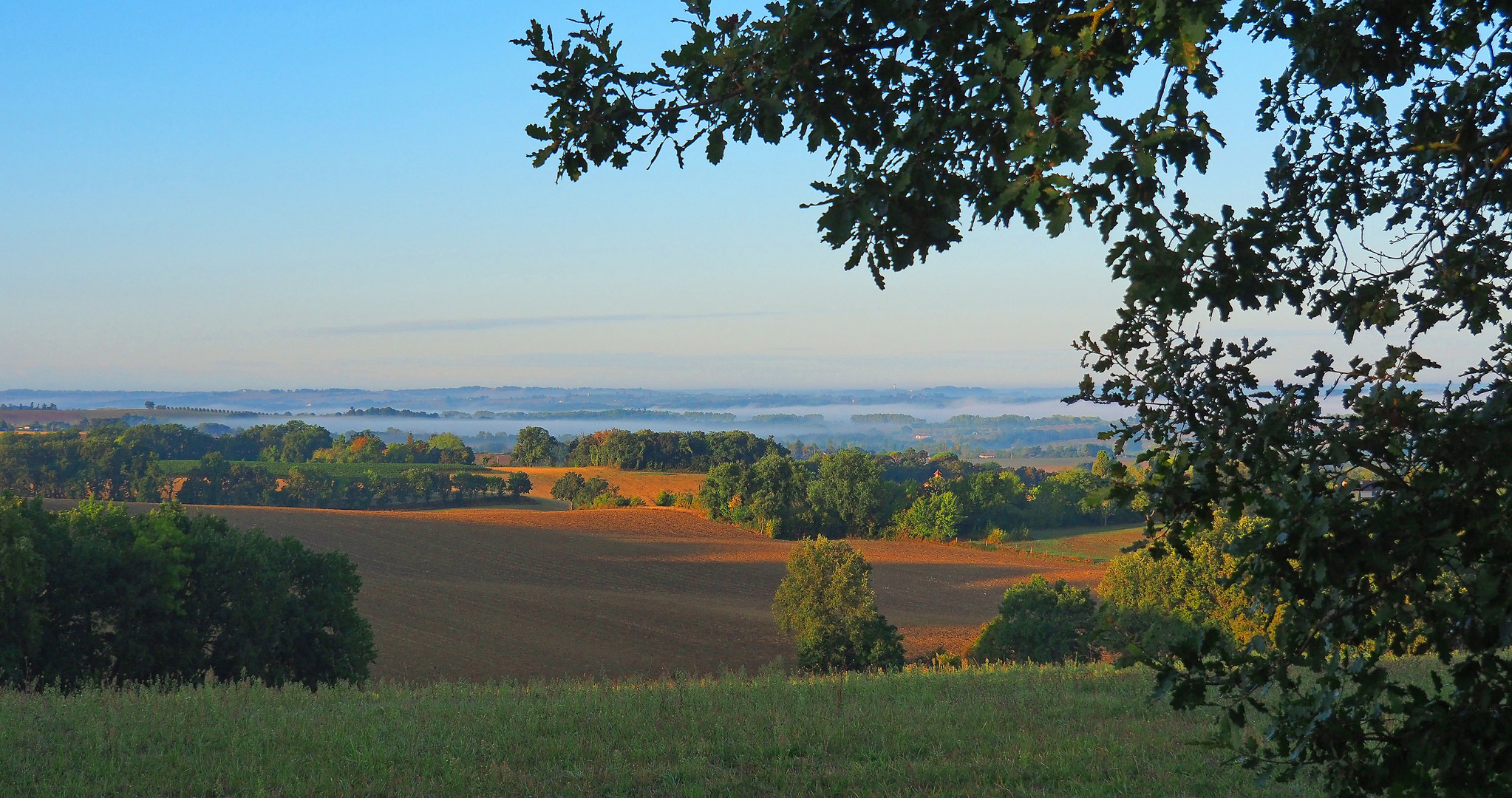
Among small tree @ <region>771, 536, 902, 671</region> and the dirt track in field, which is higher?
small tree @ <region>771, 536, 902, 671</region>

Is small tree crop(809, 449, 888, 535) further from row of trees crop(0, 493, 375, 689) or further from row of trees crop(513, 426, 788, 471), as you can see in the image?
row of trees crop(0, 493, 375, 689)

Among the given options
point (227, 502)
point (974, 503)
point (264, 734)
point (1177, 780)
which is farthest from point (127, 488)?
point (1177, 780)

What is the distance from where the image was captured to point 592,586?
56469 mm

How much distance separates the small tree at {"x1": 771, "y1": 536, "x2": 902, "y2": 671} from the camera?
116 ft

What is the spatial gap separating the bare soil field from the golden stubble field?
10.8 metres

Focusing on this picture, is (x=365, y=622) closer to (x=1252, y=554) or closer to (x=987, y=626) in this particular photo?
(x=987, y=626)

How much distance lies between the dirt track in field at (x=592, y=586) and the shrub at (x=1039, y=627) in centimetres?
877

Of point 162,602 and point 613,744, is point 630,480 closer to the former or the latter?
point 162,602

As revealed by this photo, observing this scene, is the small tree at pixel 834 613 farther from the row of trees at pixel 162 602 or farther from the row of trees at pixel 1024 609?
the row of trees at pixel 162 602

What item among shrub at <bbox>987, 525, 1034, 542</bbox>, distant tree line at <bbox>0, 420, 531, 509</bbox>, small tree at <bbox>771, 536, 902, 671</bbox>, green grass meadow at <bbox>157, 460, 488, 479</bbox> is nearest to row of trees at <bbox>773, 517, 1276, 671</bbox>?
small tree at <bbox>771, 536, 902, 671</bbox>

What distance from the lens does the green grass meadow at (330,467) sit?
83875 mm

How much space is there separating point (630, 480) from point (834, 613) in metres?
62.3

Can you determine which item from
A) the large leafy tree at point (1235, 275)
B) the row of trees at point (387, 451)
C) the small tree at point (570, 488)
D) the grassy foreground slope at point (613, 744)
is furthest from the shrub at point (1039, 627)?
the row of trees at point (387, 451)

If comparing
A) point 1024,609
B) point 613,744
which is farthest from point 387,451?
point 613,744
